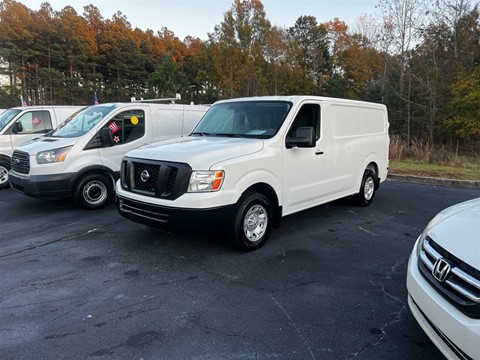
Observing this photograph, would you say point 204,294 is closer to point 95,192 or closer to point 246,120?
point 246,120

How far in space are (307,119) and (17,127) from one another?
7703 mm

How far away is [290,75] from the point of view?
1634 inches

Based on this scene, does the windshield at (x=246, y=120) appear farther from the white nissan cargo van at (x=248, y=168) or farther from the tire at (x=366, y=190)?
the tire at (x=366, y=190)

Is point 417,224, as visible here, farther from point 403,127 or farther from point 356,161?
point 403,127

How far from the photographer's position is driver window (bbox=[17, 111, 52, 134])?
9242 mm

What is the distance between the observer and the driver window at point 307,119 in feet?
17.0

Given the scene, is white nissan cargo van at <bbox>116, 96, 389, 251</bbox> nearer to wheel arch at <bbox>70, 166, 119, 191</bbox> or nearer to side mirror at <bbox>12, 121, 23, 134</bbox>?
wheel arch at <bbox>70, 166, 119, 191</bbox>

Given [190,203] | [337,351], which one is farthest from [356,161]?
[337,351]

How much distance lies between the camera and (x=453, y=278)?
2113mm

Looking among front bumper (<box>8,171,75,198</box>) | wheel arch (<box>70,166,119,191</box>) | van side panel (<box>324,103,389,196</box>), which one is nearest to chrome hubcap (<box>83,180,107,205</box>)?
wheel arch (<box>70,166,119,191</box>)

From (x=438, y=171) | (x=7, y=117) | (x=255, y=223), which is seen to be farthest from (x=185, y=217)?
(x=438, y=171)

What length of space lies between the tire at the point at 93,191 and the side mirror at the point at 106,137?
0.64 metres

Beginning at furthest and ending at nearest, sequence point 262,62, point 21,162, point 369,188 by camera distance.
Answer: point 262,62 < point 369,188 < point 21,162

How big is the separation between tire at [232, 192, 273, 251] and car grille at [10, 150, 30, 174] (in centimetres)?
441
